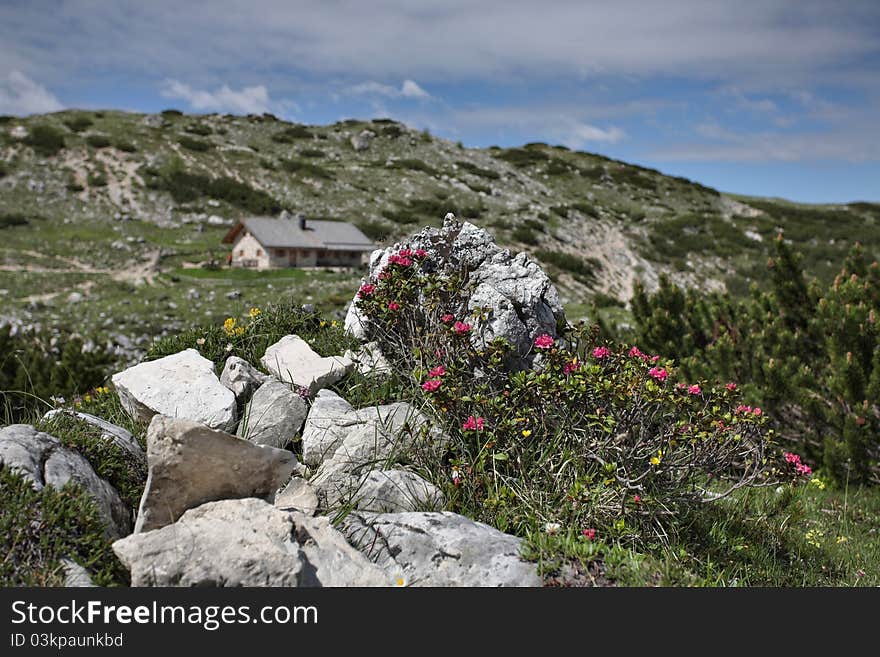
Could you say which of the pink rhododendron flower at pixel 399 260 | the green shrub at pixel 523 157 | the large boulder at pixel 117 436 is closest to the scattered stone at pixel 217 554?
the large boulder at pixel 117 436

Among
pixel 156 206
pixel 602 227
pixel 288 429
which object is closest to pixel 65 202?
pixel 156 206

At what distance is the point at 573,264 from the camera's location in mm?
37125

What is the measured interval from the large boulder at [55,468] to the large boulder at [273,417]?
1.16m

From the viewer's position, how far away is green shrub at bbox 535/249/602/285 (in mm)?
36062

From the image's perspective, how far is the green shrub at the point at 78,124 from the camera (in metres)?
60.6

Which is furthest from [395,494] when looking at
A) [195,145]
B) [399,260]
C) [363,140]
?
[363,140]

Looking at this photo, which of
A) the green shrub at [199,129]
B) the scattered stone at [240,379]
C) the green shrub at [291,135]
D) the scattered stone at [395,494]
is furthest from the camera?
the green shrub at [291,135]

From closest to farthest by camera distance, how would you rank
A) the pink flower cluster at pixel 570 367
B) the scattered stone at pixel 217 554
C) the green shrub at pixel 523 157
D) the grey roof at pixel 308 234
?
1. the scattered stone at pixel 217 554
2. the pink flower cluster at pixel 570 367
3. the grey roof at pixel 308 234
4. the green shrub at pixel 523 157

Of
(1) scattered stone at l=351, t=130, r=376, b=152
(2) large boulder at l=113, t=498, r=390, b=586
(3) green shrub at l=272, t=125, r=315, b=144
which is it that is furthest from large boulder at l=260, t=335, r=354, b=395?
(3) green shrub at l=272, t=125, r=315, b=144

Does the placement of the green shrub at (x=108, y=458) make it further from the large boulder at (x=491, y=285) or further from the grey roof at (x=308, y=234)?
the grey roof at (x=308, y=234)

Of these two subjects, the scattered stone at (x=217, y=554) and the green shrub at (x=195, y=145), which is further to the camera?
the green shrub at (x=195, y=145)

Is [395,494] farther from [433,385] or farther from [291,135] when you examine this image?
[291,135]

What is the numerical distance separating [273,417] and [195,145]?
61697 millimetres

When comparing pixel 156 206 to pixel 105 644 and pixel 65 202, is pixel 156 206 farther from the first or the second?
pixel 105 644
